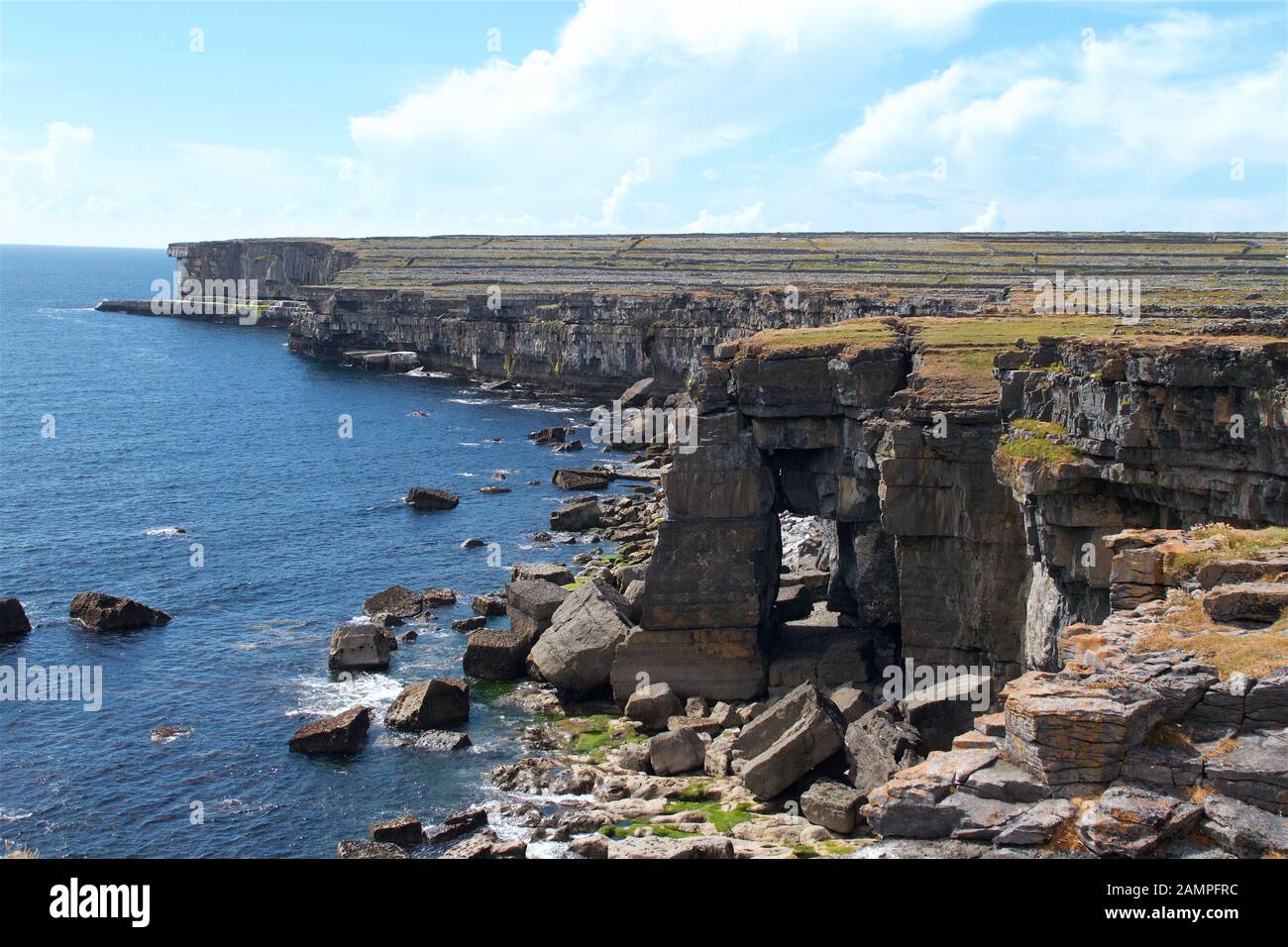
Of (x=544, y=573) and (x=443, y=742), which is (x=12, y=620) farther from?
(x=443, y=742)

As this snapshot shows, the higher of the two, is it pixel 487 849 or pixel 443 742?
pixel 443 742

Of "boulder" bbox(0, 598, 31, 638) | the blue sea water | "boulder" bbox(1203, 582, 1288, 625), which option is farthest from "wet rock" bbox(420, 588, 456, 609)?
"boulder" bbox(1203, 582, 1288, 625)

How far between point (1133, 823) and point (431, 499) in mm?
72016

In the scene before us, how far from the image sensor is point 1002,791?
890 inches

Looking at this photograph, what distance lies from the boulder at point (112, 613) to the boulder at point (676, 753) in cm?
3175

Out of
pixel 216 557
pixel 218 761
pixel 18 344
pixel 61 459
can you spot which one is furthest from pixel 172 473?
pixel 18 344

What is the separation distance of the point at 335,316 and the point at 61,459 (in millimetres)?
84809

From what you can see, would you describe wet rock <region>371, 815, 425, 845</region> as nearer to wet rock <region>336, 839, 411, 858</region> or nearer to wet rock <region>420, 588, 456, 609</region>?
wet rock <region>336, 839, 411, 858</region>

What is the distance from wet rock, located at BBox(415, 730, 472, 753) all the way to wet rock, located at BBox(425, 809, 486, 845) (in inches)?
254

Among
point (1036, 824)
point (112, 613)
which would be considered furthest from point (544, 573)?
point (1036, 824)

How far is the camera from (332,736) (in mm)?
46500

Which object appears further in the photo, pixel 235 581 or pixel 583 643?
pixel 235 581

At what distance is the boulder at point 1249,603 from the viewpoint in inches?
1009

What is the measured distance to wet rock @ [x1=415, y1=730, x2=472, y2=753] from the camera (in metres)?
46.8
